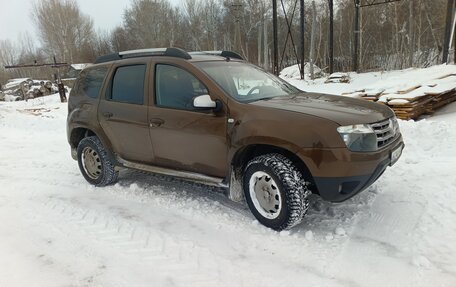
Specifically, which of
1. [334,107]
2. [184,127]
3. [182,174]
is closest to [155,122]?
[184,127]

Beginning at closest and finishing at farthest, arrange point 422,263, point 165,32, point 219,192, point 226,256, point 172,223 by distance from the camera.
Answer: point 422,263 → point 226,256 → point 172,223 → point 219,192 → point 165,32

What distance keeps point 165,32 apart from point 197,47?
6.25 metres

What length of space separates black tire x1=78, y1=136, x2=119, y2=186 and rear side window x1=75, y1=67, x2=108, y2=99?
0.67m

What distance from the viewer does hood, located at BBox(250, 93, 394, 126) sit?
3.36 m

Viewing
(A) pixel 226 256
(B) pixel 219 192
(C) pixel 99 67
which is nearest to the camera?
(A) pixel 226 256

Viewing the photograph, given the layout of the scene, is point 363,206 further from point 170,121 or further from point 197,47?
point 197,47

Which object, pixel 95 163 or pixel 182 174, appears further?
pixel 95 163

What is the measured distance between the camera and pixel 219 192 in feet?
15.7

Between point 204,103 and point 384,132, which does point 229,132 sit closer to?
point 204,103

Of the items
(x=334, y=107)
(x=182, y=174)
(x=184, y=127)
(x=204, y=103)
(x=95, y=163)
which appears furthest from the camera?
(x=95, y=163)

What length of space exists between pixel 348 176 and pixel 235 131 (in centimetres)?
116

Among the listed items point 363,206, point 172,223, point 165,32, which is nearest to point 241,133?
point 172,223

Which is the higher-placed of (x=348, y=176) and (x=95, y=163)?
(x=348, y=176)

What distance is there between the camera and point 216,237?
3637 mm
